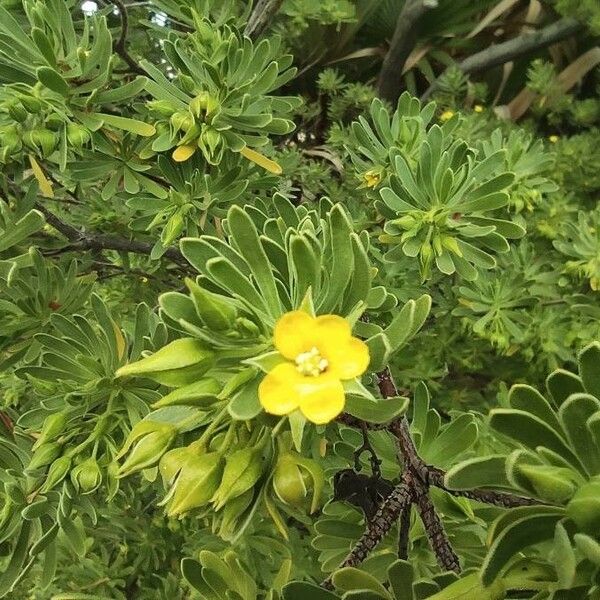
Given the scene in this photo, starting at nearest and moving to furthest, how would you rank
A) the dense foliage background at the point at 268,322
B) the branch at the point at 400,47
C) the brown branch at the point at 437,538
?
the dense foliage background at the point at 268,322 < the brown branch at the point at 437,538 < the branch at the point at 400,47

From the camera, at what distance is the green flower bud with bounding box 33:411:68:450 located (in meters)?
1.02

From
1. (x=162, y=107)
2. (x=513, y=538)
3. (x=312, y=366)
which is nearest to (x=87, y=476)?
(x=312, y=366)

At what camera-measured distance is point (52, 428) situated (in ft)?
3.37

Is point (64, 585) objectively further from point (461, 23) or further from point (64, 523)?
point (461, 23)

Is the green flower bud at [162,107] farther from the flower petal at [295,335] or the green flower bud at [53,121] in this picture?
the flower petal at [295,335]

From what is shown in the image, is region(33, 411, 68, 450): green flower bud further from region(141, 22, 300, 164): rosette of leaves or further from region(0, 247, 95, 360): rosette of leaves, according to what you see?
region(141, 22, 300, 164): rosette of leaves

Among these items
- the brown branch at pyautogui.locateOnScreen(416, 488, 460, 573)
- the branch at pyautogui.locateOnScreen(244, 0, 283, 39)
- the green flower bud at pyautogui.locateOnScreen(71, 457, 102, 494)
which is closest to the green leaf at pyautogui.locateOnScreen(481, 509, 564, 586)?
the brown branch at pyautogui.locateOnScreen(416, 488, 460, 573)

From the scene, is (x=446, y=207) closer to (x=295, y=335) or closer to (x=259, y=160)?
(x=259, y=160)

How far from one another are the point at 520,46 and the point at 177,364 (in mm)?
2871

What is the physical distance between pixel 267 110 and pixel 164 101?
0.91 feet

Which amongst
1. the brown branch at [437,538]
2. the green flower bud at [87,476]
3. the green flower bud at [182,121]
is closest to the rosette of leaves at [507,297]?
the green flower bud at [182,121]

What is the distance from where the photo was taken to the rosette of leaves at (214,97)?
1.31 metres

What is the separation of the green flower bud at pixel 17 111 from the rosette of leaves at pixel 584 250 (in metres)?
1.49

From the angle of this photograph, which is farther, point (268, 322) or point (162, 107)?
point (162, 107)
